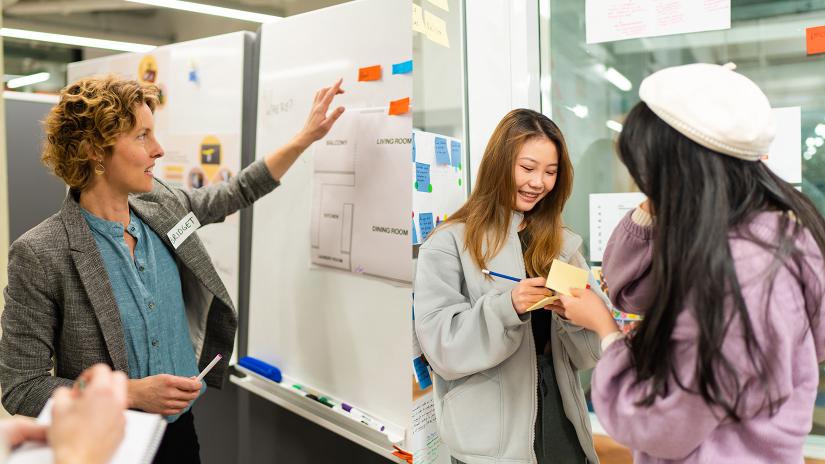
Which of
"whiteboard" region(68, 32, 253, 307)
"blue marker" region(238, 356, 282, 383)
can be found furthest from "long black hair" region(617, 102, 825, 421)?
"whiteboard" region(68, 32, 253, 307)

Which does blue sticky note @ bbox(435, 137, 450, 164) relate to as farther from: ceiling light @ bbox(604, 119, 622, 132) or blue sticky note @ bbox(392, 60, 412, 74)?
ceiling light @ bbox(604, 119, 622, 132)

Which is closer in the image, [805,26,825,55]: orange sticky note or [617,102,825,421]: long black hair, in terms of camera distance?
[617,102,825,421]: long black hair

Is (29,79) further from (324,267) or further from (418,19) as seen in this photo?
(418,19)

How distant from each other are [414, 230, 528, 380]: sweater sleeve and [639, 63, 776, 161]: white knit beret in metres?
0.51

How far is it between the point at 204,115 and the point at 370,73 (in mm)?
1041

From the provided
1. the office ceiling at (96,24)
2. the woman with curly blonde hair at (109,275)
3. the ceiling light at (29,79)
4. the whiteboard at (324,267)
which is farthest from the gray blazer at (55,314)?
the ceiling light at (29,79)

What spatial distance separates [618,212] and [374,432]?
35.5 inches

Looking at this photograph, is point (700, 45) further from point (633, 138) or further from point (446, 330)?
point (446, 330)

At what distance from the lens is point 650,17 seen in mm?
1485

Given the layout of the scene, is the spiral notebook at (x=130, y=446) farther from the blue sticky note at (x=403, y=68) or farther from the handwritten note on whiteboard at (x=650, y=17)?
the handwritten note on whiteboard at (x=650, y=17)

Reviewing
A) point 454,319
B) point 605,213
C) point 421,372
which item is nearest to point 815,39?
point 605,213

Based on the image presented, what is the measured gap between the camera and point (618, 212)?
1.56 meters

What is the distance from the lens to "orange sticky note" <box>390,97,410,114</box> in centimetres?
Answer: 152

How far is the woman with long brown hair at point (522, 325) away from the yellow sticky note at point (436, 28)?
0.32m
